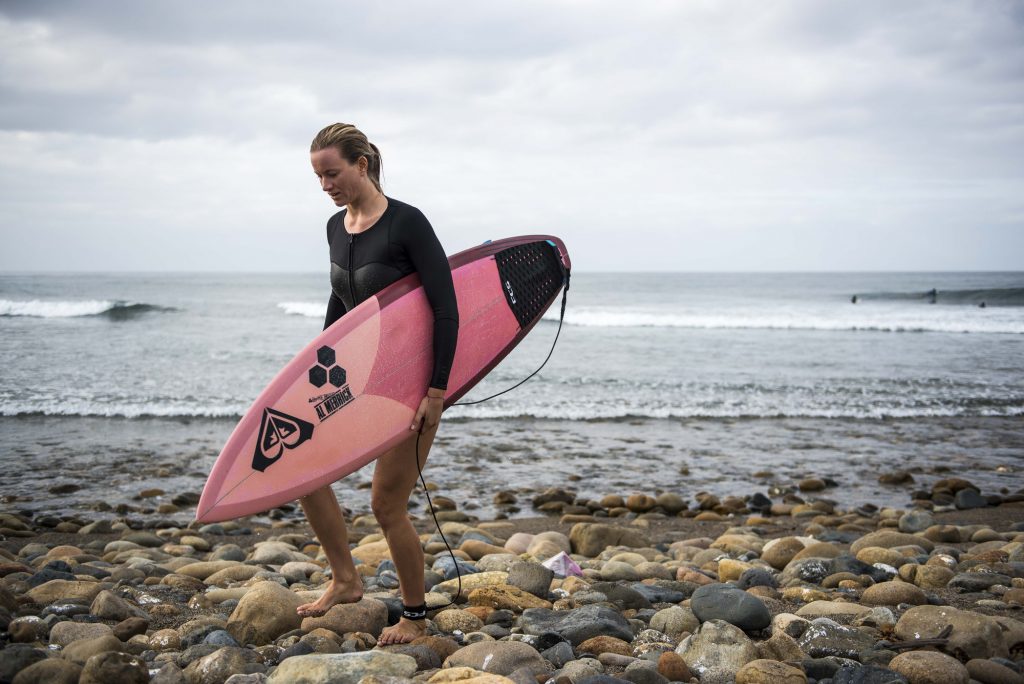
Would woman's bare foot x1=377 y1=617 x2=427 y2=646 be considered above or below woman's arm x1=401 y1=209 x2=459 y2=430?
below

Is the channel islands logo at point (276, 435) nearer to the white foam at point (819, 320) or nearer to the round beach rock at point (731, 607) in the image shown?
the round beach rock at point (731, 607)

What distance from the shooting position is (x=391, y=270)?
3.18 metres

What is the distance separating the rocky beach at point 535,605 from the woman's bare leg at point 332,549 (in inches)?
3.9

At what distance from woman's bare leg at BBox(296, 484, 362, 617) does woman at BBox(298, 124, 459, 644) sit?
94mm

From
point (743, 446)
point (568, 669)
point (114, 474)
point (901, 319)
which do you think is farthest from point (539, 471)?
point (901, 319)

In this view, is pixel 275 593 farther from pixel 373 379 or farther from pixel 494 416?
pixel 494 416

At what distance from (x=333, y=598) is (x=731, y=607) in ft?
5.84

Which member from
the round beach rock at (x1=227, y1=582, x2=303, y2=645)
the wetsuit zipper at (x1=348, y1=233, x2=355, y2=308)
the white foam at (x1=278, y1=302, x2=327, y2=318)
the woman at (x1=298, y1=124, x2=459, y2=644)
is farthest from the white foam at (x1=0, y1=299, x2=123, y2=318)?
the woman at (x1=298, y1=124, x2=459, y2=644)

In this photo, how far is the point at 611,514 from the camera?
681 cm

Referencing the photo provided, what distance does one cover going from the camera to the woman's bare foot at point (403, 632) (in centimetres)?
316

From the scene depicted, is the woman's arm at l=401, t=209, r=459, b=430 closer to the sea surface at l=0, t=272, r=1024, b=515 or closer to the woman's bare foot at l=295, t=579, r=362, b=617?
the woman's bare foot at l=295, t=579, r=362, b=617

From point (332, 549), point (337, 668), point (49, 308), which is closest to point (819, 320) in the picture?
point (49, 308)

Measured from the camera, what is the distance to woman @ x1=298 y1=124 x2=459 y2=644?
3.06 m

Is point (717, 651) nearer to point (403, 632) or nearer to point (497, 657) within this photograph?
point (497, 657)
